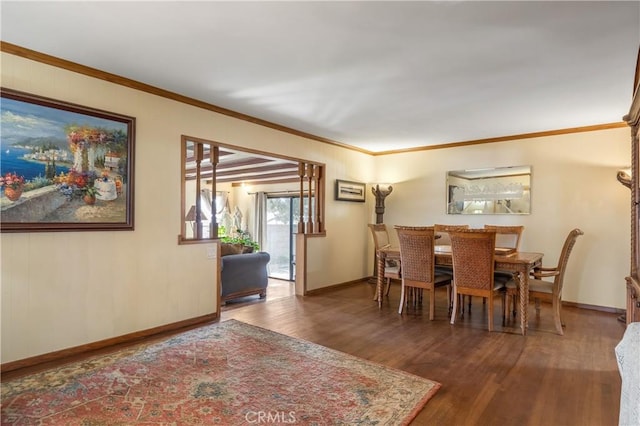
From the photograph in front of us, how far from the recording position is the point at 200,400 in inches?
87.7

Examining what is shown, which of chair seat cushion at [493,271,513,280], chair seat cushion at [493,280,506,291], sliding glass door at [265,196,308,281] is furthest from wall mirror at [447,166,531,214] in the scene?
sliding glass door at [265,196,308,281]

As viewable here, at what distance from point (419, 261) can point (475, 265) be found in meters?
0.64

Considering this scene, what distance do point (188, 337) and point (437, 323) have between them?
266cm

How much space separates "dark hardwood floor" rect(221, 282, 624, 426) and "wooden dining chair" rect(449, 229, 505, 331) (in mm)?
381

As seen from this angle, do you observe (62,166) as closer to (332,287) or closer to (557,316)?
(332,287)

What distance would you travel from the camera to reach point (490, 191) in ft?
17.7

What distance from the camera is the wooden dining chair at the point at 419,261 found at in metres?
4.03

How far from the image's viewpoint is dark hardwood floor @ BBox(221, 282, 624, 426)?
218 centimetres

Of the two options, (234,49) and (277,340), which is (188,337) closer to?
(277,340)

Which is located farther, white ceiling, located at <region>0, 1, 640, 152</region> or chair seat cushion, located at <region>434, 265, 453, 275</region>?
chair seat cushion, located at <region>434, 265, 453, 275</region>

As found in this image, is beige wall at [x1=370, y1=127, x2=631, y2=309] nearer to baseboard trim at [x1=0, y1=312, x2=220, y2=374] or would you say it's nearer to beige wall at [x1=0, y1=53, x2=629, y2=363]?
beige wall at [x1=0, y1=53, x2=629, y2=363]

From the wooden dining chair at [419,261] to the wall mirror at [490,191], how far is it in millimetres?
1739

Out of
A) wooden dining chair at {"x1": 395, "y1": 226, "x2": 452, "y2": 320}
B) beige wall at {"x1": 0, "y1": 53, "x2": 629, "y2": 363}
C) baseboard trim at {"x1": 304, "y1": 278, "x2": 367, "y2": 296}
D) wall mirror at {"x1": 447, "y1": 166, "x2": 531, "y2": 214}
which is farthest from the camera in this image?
baseboard trim at {"x1": 304, "y1": 278, "x2": 367, "y2": 296}

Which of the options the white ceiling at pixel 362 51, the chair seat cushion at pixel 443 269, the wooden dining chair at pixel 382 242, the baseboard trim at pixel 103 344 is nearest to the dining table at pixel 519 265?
the chair seat cushion at pixel 443 269
